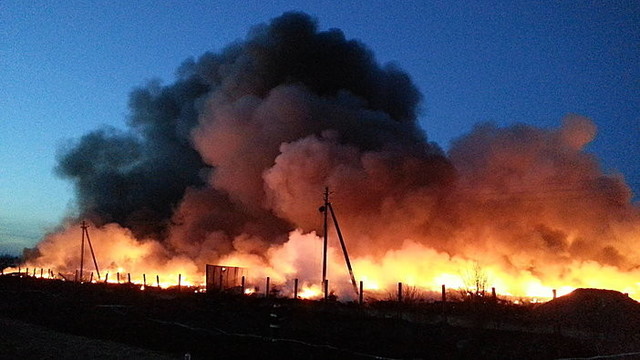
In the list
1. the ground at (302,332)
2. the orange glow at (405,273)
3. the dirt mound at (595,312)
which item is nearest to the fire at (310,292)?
the orange glow at (405,273)

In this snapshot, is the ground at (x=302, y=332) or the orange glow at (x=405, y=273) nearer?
the ground at (x=302, y=332)

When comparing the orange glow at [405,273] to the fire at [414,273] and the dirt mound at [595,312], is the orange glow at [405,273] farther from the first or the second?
the dirt mound at [595,312]

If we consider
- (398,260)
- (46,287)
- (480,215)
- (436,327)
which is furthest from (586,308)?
(46,287)

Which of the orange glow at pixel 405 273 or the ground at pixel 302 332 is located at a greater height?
the orange glow at pixel 405 273

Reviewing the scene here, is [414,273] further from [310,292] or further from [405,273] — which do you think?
[310,292]

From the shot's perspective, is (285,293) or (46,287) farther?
(46,287)

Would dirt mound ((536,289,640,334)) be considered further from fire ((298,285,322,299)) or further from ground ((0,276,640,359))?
fire ((298,285,322,299))

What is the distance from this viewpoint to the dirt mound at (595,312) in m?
25.9

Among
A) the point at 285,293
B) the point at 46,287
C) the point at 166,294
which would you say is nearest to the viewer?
the point at 285,293

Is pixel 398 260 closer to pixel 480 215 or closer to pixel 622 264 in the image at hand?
pixel 480 215

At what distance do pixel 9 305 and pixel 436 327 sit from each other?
97.7 ft

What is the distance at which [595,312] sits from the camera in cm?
2684

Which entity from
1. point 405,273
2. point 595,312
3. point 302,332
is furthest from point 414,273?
point 595,312

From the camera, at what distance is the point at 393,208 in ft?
176
